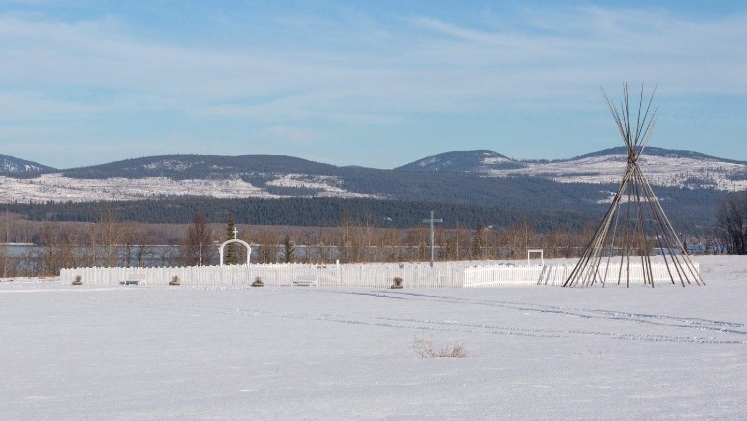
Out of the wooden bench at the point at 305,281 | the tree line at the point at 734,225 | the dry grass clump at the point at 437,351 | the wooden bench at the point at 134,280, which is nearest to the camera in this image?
the dry grass clump at the point at 437,351

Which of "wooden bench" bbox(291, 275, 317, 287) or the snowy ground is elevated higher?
"wooden bench" bbox(291, 275, 317, 287)

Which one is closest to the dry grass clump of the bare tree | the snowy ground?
the snowy ground

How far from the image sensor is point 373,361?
42.7 ft

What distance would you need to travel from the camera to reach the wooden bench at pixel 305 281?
35.7 m

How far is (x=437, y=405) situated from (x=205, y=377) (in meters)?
3.42

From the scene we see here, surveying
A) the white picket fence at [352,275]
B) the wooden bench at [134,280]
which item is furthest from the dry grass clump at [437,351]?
the wooden bench at [134,280]

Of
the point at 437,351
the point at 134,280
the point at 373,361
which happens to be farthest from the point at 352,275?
the point at 373,361

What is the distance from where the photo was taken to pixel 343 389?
10.4 metres

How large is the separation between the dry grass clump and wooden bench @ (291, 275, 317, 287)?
21.2 metres

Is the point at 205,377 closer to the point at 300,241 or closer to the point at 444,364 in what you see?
the point at 444,364

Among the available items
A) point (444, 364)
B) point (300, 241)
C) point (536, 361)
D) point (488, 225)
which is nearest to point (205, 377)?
point (444, 364)

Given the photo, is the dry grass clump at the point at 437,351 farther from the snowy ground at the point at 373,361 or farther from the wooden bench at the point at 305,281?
the wooden bench at the point at 305,281

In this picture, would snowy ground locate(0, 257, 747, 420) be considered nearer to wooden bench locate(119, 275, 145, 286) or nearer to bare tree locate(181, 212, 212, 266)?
wooden bench locate(119, 275, 145, 286)

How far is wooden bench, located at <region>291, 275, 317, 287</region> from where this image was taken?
3569cm
